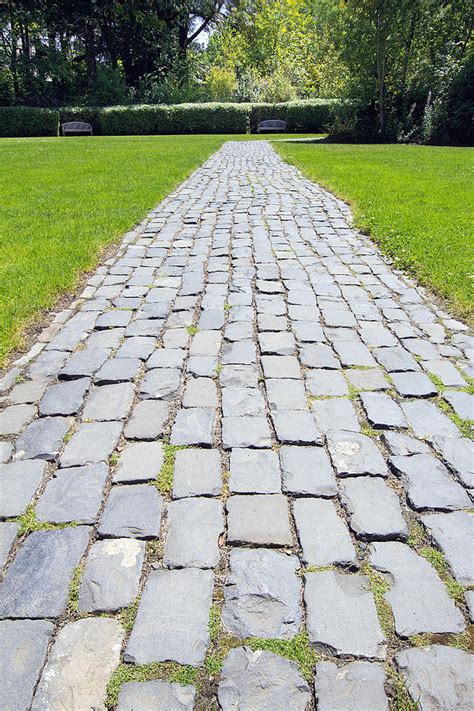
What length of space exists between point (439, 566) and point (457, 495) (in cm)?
40

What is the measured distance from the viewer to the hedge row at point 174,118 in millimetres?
24516

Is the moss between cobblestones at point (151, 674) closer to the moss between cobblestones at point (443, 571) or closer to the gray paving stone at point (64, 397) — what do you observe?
the moss between cobblestones at point (443, 571)

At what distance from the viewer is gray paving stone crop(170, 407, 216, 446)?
7.87 feet

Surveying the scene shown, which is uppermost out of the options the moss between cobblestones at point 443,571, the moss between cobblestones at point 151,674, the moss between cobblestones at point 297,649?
the moss between cobblestones at point 443,571

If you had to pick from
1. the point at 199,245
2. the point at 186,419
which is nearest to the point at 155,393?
the point at 186,419

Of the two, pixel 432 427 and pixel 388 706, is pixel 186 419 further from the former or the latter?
pixel 388 706

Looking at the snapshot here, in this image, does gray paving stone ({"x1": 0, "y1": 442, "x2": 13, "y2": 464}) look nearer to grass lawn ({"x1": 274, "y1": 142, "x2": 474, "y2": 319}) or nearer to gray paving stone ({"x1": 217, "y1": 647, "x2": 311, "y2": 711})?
gray paving stone ({"x1": 217, "y1": 647, "x2": 311, "y2": 711})

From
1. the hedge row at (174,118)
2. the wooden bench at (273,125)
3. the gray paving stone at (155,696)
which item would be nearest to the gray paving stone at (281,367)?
the gray paving stone at (155,696)

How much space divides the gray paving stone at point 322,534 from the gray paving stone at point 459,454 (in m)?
0.60

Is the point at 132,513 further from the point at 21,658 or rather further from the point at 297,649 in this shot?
the point at 297,649

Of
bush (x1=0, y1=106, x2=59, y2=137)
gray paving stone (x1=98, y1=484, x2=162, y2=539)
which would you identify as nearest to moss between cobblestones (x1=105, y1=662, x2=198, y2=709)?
gray paving stone (x1=98, y1=484, x2=162, y2=539)

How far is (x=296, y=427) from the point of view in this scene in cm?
250

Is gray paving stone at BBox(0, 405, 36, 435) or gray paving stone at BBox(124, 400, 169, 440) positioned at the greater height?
gray paving stone at BBox(124, 400, 169, 440)

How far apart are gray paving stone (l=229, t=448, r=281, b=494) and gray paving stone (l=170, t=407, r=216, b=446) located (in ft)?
0.58
